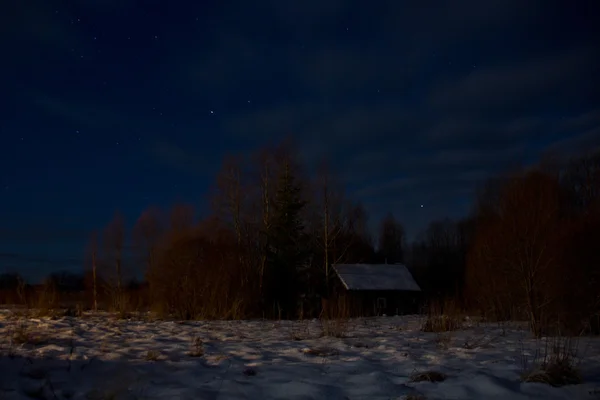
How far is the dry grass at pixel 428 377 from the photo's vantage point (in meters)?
4.30

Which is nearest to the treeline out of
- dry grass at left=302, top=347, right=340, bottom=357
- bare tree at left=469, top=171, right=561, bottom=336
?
bare tree at left=469, top=171, right=561, bottom=336

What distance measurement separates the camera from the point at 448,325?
897cm

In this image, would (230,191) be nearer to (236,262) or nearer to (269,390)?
(236,262)

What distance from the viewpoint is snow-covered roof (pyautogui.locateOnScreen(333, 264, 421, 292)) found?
25.4m

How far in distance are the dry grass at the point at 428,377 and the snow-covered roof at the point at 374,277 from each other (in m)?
20.5

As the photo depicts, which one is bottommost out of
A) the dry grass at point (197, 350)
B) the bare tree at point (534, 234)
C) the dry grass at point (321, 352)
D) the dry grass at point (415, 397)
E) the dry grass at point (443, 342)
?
the dry grass at point (443, 342)

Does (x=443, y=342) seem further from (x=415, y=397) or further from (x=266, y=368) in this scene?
(x=415, y=397)

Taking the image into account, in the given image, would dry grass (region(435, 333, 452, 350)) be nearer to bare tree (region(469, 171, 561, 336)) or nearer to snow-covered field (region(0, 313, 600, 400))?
snow-covered field (region(0, 313, 600, 400))

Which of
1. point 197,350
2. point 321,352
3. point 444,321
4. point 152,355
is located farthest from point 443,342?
point 152,355

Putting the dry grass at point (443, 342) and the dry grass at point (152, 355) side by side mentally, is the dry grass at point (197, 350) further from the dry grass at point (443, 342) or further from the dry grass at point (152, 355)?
the dry grass at point (443, 342)

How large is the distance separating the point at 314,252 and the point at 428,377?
850 inches

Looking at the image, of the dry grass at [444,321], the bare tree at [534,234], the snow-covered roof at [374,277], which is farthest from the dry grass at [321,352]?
the snow-covered roof at [374,277]

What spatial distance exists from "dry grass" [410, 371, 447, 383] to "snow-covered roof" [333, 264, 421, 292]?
2054 centimetres

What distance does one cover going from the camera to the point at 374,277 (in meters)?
26.6
